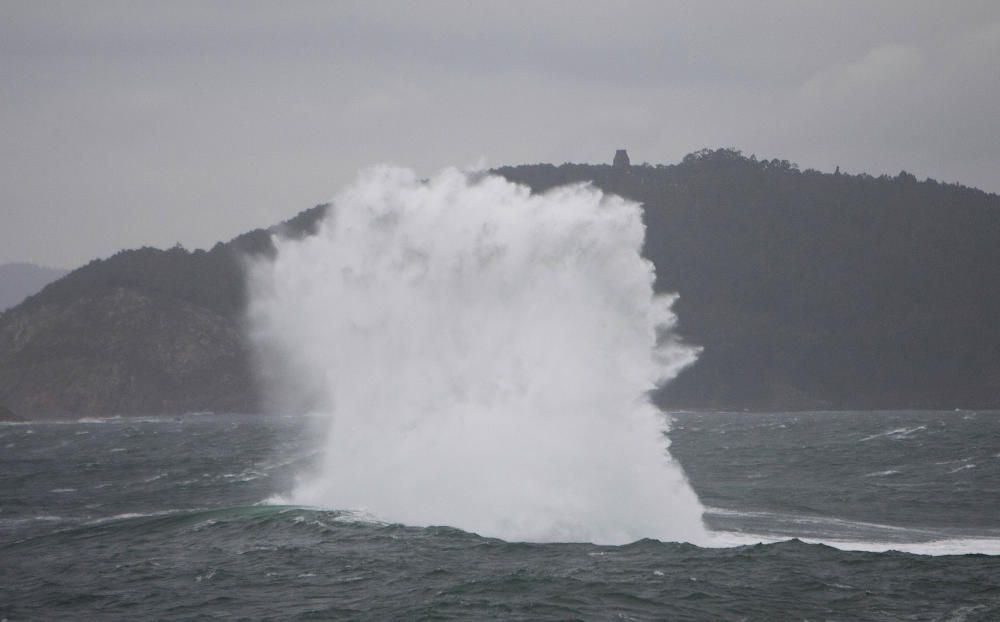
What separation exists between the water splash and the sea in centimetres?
191

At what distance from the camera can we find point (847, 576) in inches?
989

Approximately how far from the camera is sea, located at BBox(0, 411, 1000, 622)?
2286 centimetres

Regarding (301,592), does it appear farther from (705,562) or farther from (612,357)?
(612,357)

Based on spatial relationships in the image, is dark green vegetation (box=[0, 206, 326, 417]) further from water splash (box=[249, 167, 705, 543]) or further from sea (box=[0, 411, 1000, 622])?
water splash (box=[249, 167, 705, 543])

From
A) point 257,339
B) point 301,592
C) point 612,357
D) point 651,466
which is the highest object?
point 257,339

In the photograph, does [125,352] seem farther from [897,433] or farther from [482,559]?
[482,559]

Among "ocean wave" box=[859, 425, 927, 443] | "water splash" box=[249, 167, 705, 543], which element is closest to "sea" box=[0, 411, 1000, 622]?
"water splash" box=[249, 167, 705, 543]

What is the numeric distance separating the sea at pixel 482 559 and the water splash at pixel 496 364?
6.28 ft

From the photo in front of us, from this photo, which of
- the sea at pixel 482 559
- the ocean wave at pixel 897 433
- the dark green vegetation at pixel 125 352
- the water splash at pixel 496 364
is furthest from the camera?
the dark green vegetation at pixel 125 352

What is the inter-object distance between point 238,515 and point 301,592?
11.6 metres

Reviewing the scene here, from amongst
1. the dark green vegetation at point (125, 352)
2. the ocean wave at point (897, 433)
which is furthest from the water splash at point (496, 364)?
the dark green vegetation at point (125, 352)

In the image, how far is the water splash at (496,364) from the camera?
32438 mm

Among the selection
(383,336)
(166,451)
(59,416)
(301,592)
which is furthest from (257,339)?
(301,592)

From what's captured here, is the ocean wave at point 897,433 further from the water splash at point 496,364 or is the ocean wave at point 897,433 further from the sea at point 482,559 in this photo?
the water splash at point 496,364
